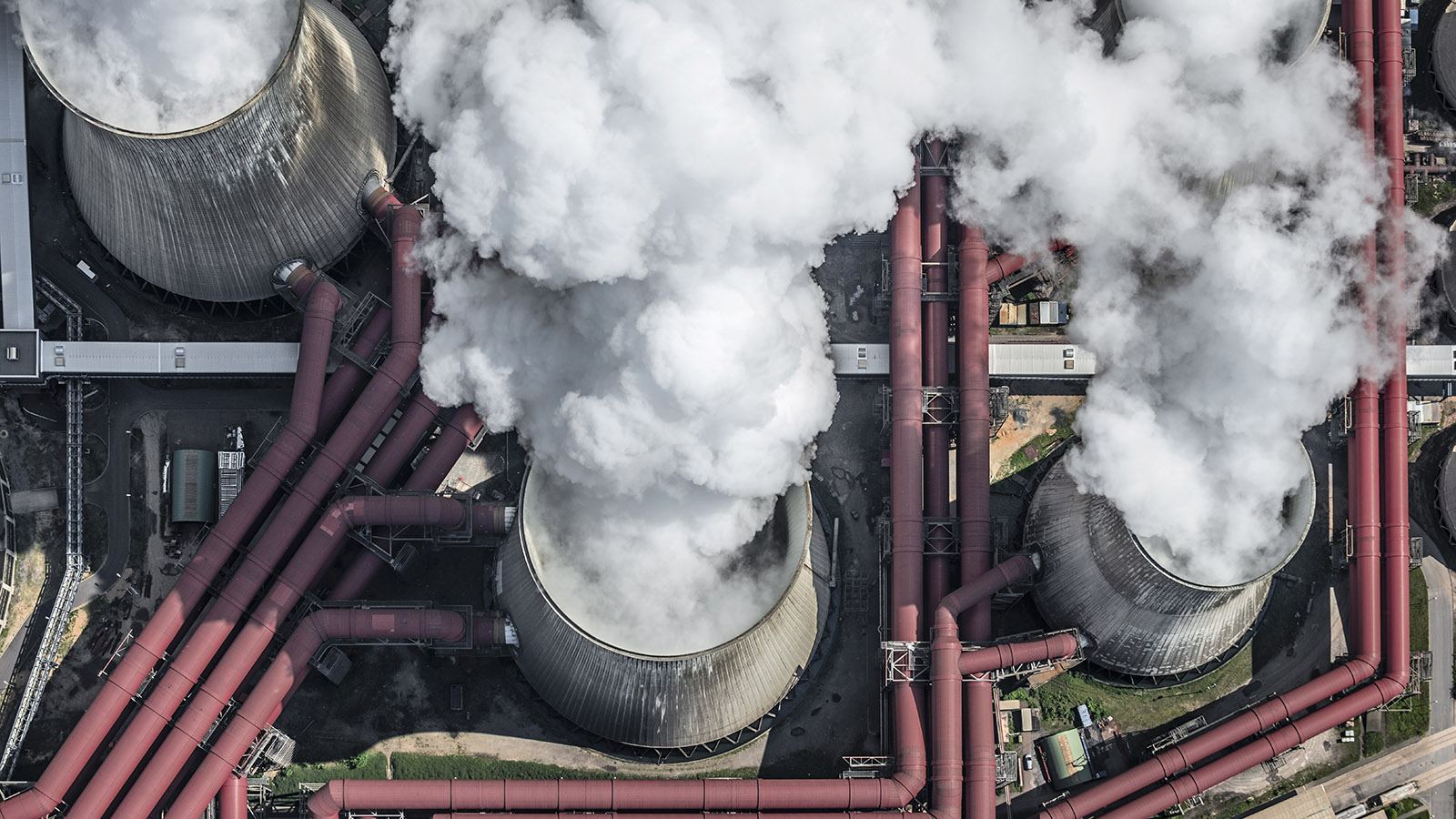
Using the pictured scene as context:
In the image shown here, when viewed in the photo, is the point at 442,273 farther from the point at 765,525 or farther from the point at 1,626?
the point at 1,626

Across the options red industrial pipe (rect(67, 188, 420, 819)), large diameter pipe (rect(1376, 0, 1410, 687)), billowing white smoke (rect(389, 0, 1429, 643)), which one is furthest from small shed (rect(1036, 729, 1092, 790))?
red industrial pipe (rect(67, 188, 420, 819))

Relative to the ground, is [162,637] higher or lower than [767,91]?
lower

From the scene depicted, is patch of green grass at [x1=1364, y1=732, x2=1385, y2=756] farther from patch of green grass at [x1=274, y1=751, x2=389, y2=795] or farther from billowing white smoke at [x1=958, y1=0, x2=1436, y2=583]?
patch of green grass at [x1=274, y1=751, x2=389, y2=795]

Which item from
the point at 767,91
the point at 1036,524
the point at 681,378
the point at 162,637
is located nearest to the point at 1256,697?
the point at 1036,524

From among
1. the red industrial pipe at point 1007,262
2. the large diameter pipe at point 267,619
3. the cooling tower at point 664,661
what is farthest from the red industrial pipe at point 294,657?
the red industrial pipe at point 1007,262

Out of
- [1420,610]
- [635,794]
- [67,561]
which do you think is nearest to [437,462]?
[635,794]

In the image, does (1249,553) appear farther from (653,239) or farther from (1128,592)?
(653,239)
